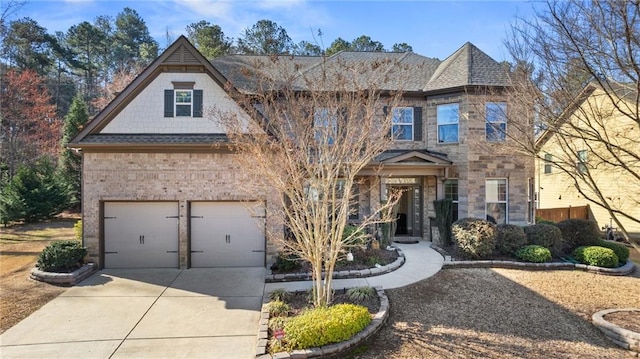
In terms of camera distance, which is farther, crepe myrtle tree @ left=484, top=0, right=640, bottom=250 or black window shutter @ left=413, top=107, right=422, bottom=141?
black window shutter @ left=413, top=107, right=422, bottom=141

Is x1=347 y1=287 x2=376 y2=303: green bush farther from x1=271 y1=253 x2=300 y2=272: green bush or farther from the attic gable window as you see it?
the attic gable window

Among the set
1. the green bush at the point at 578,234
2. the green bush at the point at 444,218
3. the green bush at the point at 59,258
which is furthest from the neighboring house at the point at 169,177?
the green bush at the point at 578,234

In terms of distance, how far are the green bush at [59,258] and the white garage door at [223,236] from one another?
10.6 ft

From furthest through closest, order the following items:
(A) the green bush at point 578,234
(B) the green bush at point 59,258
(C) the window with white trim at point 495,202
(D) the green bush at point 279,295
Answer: (C) the window with white trim at point 495,202
(A) the green bush at point 578,234
(B) the green bush at point 59,258
(D) the green bush at point 279,295

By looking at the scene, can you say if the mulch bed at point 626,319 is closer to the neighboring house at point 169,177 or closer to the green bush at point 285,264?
the neighboring house at point 169,177

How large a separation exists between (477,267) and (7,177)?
2620cm

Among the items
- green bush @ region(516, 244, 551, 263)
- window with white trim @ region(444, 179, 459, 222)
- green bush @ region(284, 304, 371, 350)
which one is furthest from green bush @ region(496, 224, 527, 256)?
green bush @ region(284, 304, 371, 350)

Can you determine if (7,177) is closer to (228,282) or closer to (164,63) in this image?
(164,63)

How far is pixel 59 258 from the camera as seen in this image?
973cm

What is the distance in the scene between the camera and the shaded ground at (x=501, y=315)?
20.4 feet

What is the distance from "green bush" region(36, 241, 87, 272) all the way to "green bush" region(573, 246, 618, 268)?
51.0ft

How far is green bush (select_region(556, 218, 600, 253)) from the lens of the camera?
39.7ft

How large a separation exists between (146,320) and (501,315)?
759 centimetres

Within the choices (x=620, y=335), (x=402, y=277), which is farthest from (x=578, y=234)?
(x=402, y=277)
